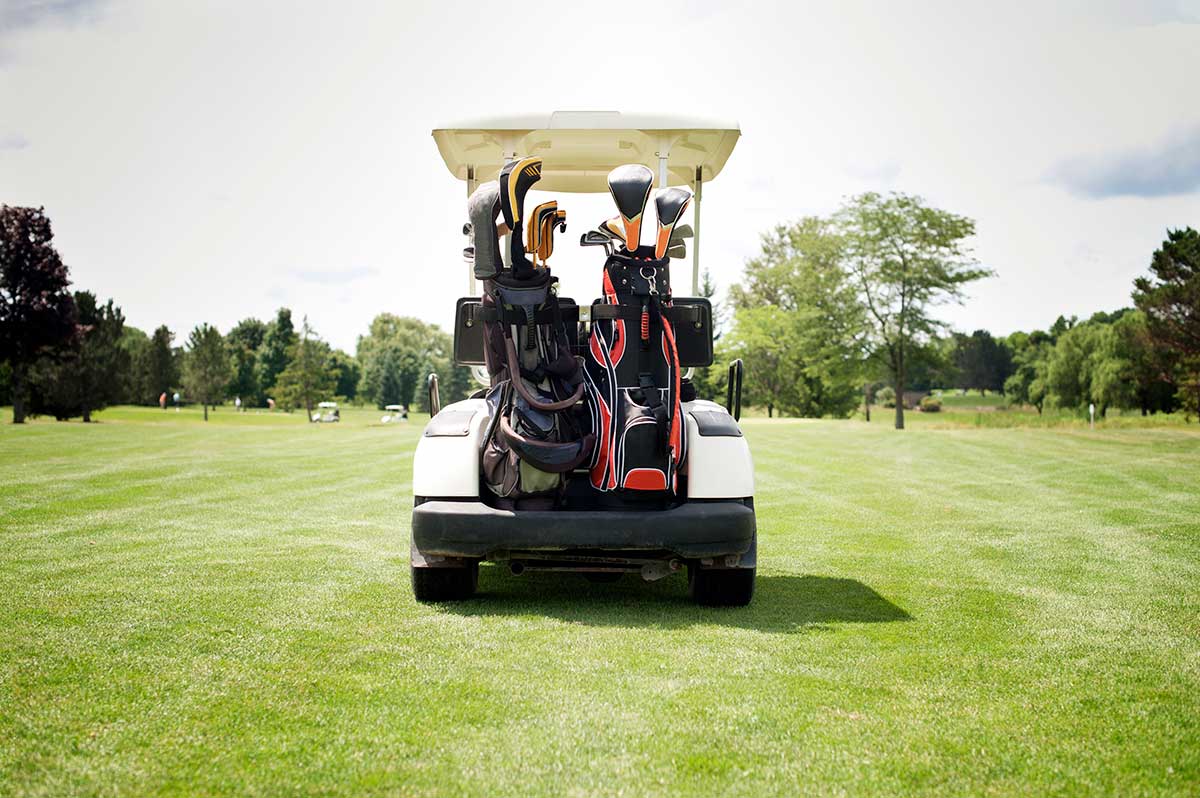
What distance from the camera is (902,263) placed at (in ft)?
145

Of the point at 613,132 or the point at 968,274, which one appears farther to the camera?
the point at 968,274

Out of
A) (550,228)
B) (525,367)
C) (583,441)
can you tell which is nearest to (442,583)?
(583,441)

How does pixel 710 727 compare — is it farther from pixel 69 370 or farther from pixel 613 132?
pixel 69 370

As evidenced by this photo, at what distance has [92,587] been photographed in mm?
6105

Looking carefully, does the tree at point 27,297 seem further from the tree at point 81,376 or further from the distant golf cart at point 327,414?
the distant golf cart at point 327,414

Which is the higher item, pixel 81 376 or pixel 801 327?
pixel 801 327

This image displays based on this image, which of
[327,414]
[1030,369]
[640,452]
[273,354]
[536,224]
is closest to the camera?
[640,452]

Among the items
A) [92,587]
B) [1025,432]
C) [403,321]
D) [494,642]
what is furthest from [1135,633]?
[403,321]

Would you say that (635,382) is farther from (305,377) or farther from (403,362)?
(403,362)

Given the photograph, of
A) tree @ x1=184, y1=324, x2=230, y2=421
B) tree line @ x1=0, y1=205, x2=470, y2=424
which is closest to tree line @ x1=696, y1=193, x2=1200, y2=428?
tree line @ x1=0, y1=205, x2=470, y2=424

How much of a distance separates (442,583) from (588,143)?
3057 mm

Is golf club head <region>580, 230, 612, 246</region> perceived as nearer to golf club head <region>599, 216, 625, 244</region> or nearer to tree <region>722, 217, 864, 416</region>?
golf club head <region>599, 216, 625, 244</region>

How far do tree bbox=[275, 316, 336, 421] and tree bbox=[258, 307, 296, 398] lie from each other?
14.2m

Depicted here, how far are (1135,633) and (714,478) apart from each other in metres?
2.27
